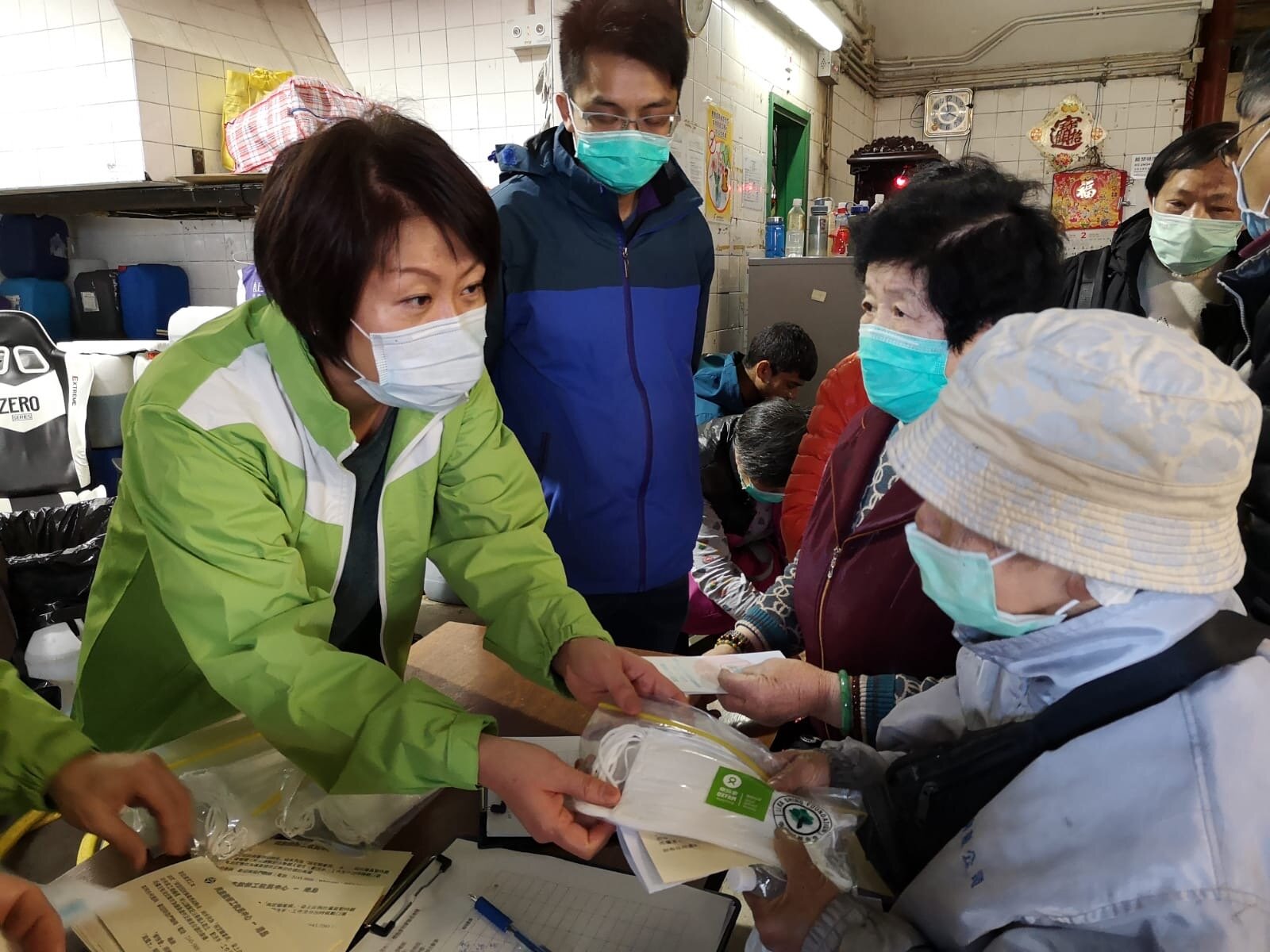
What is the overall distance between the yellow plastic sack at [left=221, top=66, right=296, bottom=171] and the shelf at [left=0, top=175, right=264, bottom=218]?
0.32 meters

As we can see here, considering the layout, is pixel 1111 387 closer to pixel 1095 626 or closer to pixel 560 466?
pixel 1095 626

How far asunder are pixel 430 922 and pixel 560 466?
3.87 feet

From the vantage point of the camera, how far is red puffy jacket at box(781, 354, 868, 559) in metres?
2.33

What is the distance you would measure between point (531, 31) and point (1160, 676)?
3584 millimetres

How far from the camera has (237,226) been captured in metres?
4.30

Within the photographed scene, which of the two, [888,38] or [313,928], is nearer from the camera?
[313,928]

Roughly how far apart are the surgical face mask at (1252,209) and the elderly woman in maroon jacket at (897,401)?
545 millimetres

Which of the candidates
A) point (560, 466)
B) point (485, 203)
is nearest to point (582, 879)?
point (485, 203)

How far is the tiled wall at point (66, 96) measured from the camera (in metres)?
3.63

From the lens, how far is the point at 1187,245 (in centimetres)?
267

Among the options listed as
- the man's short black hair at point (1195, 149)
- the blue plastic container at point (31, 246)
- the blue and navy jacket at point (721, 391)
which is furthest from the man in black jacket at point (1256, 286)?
the blue plastic container at point (31, 246)

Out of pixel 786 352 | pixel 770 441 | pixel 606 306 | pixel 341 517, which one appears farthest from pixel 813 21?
pixel 341 517

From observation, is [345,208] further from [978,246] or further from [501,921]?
[978,246]

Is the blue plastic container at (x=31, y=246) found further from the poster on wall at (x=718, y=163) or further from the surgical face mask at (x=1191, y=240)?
the surgical face mask at (x=1191, y=240)
